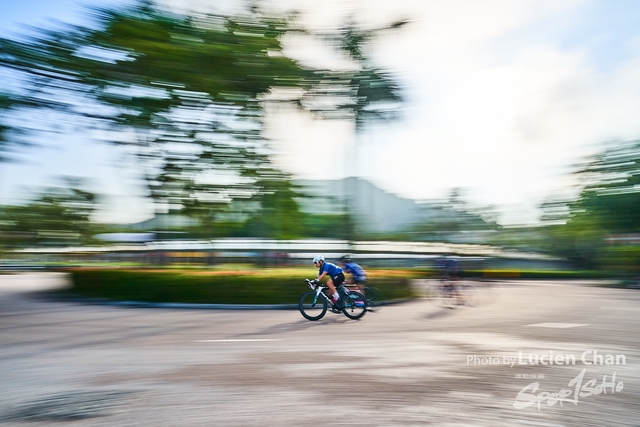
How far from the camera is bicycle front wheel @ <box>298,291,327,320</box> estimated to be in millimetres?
14609

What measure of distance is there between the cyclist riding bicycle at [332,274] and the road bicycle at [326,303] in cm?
11

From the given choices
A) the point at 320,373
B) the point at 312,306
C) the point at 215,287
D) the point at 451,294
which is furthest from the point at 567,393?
the point at 215,287

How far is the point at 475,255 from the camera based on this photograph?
6956cm

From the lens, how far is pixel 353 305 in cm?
1491

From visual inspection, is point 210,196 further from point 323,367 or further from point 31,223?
point 323,367

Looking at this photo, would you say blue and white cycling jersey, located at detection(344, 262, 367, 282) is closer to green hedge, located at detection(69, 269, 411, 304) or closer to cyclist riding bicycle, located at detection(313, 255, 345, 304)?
cyclist riding bicycle, located at detection(313, 255, 345, 304)

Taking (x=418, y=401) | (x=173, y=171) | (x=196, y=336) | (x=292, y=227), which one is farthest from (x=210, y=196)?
(x=418, y=401)

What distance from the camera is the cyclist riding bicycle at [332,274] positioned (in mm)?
14769

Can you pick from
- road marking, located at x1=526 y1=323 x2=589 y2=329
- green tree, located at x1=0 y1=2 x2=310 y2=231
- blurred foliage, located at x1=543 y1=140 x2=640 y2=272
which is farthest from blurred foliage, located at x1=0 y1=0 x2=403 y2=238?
blurred foliage, located at x1=543 y1=140 x2=640 y2=272

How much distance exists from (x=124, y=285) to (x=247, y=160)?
6.48 metres

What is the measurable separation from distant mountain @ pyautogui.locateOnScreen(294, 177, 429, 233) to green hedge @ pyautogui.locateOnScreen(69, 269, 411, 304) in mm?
5000

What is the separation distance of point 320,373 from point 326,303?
23.1 ft

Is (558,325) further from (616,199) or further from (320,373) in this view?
(616,199)

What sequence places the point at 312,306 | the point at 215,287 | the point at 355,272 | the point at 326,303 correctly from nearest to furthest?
the point at 312,306, the point at 326,303, the point at 355,272, the point at 215,287
